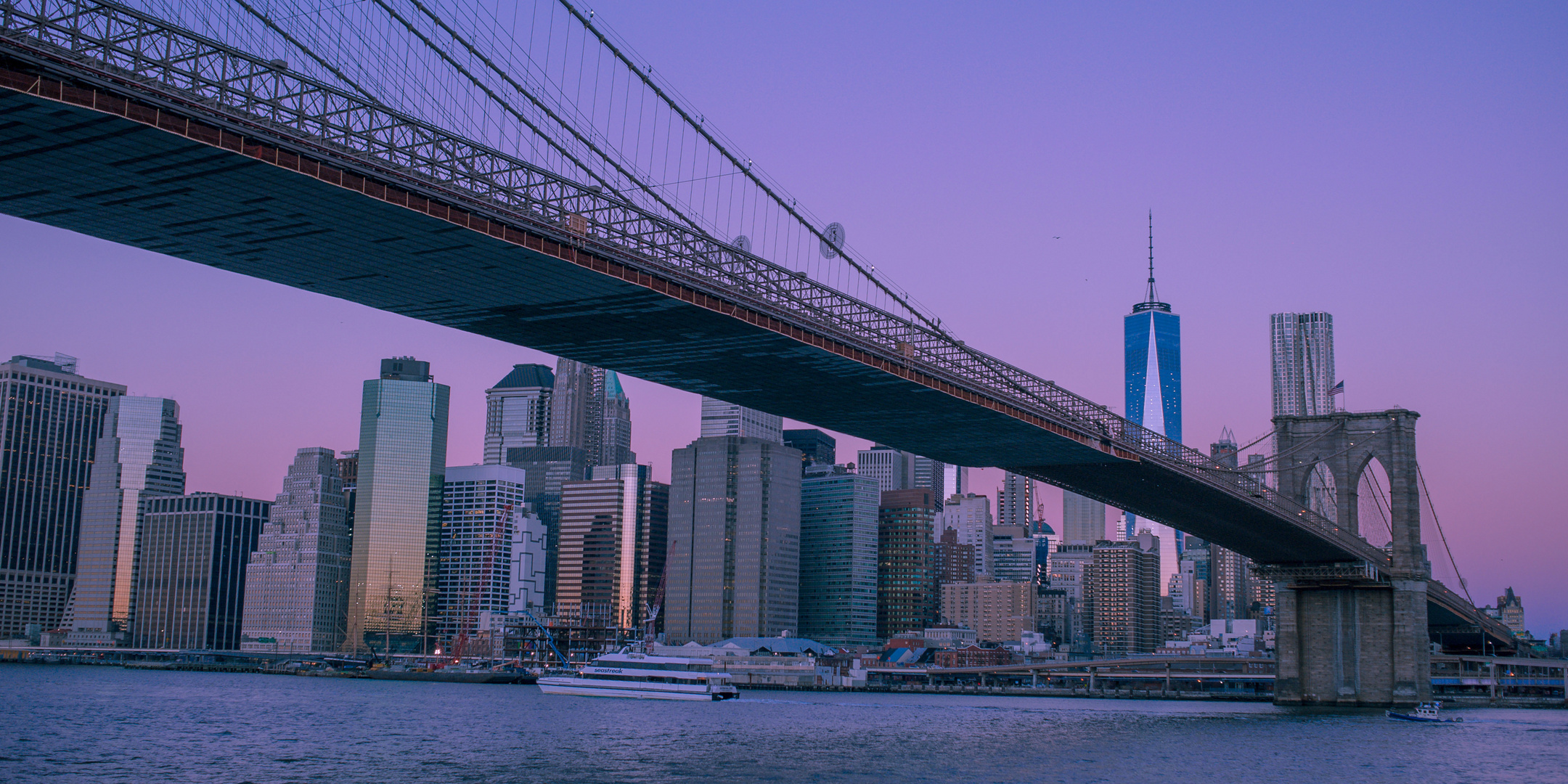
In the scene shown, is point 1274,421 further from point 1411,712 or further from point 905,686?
point 905,686

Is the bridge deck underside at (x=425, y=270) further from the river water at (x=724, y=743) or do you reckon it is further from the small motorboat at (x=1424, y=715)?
the small motorboat at (x=1424, y=715)

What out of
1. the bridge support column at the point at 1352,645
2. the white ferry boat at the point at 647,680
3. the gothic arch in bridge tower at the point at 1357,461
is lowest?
the white ferry boat at the point at 647,680

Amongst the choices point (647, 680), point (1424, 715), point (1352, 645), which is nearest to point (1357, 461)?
point (1352, 645)

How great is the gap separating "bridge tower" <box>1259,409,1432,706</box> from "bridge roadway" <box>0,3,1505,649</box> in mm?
22567

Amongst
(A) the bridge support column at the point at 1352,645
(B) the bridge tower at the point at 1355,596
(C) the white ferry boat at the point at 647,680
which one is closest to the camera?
(A) the bridge support column at the point at 1352,645

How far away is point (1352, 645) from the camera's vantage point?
87.0 meters

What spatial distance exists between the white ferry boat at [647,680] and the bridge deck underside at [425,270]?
124 ft

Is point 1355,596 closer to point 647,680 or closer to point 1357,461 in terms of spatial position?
point 1357,461

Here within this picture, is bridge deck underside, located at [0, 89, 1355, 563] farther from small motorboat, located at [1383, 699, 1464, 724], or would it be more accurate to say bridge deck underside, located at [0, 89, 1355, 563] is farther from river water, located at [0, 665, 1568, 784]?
small motorboat, located at [1383, 699, 1464, 724]

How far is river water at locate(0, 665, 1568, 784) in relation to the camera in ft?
154

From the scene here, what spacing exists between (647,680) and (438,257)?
67.3 m

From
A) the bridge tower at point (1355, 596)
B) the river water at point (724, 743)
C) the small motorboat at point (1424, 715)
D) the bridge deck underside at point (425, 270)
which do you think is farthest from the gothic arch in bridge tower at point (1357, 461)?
the bridge deck underside at point (425, 270)

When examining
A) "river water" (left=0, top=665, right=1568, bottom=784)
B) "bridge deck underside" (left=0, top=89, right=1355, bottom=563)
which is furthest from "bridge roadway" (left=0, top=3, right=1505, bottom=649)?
"river water" (left=0, top=665, right=1568, bottom=784)

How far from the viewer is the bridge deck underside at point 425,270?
33812 mm
